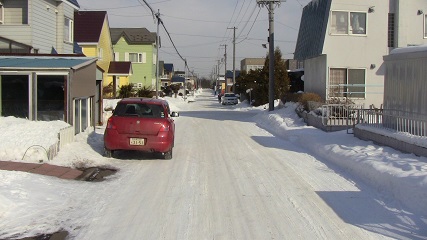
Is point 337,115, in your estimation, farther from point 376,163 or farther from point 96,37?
point 96,37

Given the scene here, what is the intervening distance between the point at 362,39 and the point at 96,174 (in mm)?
20069

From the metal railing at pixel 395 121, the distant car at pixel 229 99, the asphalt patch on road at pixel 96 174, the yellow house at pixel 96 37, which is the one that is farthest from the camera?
the distant car at pixel 229 99

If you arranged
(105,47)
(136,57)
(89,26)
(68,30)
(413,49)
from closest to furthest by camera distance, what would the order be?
(413,49) → (68,30) → (89,26) → (105,47) → (136,57)

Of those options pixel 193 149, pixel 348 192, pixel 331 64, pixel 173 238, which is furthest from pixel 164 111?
pixel 331 64

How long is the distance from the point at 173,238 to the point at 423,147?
681 centimetres

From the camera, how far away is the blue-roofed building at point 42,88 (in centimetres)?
1459

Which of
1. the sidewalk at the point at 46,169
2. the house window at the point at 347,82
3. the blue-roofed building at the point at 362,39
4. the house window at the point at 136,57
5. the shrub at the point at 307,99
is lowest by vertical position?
the sidewalk at the point at 46,169

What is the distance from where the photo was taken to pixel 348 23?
2698cm

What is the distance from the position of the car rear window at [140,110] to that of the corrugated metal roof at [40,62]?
2.55m

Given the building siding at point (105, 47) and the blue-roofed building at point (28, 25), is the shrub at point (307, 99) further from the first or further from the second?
the building siding at point (105, 47)

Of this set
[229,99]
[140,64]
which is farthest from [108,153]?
[140,64]

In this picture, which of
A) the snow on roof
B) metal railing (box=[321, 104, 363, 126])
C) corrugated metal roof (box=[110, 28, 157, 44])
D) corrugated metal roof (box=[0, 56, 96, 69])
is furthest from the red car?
corrugated metal roof (box=[110, 28, 157, 44])

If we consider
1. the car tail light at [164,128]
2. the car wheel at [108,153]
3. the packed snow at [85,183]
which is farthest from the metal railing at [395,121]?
the car wheel at [108,153]

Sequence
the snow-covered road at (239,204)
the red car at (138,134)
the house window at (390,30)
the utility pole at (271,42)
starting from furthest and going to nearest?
the utility pole at (271,42) → the house window at (390,30) → the red car at (138,134) → the snow-covered road at (239,204)
